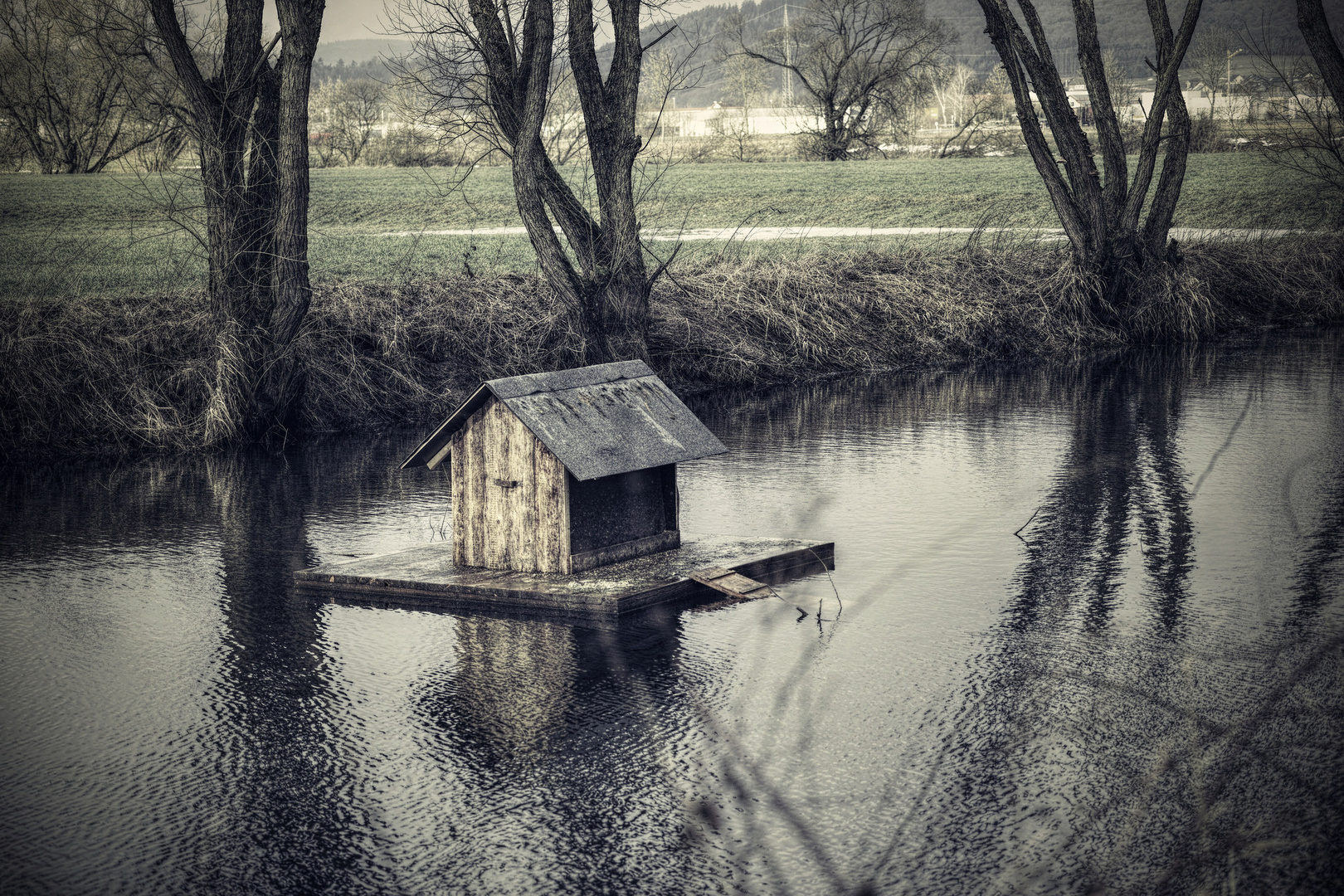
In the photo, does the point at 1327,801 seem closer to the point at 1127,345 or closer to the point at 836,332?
the point at 836,332

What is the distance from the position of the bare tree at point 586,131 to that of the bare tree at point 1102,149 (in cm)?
715

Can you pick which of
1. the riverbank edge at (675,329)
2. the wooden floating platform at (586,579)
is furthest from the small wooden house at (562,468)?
the riverbank edge at (675,329)

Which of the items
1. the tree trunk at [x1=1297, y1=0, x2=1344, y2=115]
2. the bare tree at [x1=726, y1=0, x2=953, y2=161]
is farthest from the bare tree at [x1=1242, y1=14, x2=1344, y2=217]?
the bare tree at [x1=726, y1=0, x2=953, y2=161]

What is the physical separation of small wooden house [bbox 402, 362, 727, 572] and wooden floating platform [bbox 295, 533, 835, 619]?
0.50ft

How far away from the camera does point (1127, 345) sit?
21.0 m

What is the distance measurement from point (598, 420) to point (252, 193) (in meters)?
7.34

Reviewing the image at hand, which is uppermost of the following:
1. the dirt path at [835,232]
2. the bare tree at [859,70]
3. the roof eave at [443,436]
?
the bare tree at [859,70]

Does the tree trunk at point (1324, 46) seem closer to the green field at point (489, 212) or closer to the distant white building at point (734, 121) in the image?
the green field at point (489, 212)

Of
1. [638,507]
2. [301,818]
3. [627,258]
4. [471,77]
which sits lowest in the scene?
[301,818]

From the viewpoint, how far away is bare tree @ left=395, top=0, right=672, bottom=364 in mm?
15602

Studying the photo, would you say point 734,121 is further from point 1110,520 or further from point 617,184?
point 1110,520

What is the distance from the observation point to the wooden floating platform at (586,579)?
754 cm

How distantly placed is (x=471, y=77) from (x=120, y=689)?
10.7 meters

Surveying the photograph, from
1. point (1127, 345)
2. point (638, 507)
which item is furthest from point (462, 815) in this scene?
point (1127, 345)
